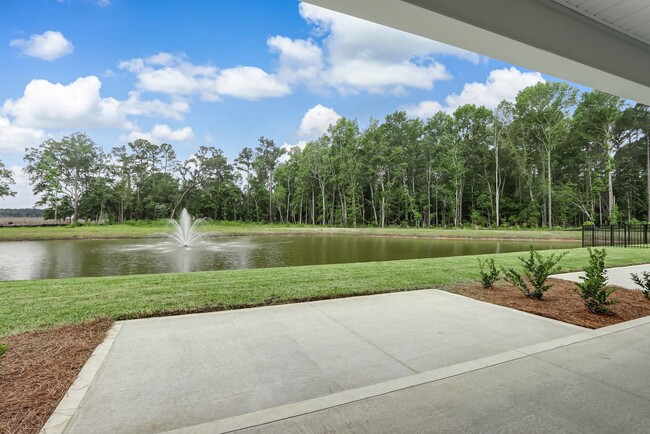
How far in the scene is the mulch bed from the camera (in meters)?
1.95

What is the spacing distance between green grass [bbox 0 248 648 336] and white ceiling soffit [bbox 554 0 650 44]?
4035 mm

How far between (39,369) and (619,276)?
363 inches

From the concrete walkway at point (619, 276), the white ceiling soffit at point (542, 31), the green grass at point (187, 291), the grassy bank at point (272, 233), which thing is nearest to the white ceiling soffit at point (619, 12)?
the white ceiling soffit at point (542, 31)

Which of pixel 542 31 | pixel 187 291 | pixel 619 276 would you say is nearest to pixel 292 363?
pixel 187 291

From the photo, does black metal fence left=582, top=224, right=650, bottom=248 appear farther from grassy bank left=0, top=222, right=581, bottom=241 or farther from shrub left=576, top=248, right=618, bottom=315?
shrub left=576, top=248, right=618, bottom=315

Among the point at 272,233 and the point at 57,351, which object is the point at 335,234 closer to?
the point at 272,233

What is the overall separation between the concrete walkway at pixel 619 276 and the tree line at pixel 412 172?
2398 centimetres

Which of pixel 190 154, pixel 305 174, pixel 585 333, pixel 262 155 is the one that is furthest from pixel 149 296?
pixel 190 154

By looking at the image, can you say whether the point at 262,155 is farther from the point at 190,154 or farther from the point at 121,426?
the point at 121,426

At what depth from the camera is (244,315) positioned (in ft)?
12.7

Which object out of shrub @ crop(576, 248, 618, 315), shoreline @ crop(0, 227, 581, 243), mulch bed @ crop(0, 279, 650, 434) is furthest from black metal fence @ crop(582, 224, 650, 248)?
shrub @ crop(576, 248, 618, 315)

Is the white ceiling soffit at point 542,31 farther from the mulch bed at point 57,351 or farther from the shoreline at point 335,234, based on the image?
the shoreline at point 335,234

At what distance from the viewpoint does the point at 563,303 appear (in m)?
4.48

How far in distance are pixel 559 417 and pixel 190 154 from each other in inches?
2184
